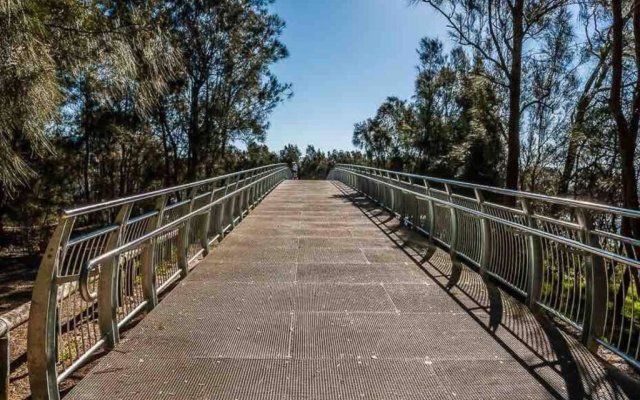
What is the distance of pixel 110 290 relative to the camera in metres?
3.96

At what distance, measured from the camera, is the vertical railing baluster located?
4977mm

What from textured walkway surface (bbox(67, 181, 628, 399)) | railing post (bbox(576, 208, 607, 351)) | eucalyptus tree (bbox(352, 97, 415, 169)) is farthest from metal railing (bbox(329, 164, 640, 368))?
eucalyptus tree (bbox(352, 97, 415, 169))

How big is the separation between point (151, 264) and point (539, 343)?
365cm

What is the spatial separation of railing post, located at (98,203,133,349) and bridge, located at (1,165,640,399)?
1 centimetres

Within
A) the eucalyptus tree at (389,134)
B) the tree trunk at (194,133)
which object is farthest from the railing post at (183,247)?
the eucalyptus tree at (389,134)

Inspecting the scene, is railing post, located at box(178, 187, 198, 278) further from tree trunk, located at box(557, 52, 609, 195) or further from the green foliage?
tree trunk, located at box(557, 52, 609, 195)

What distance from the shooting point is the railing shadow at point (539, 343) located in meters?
3.40

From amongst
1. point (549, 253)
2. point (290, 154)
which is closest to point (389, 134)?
point (290, 154)

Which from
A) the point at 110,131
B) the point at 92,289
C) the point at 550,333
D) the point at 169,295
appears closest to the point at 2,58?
the point at 92,289

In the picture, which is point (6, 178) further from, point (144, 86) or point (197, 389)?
point (197, 389)

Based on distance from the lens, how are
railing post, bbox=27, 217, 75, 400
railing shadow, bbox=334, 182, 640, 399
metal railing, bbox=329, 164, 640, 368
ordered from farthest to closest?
metal railing, bbox=329, 164, 640, 368, railing shadow, bbox=334, 182, 640, 399, railing post, bbox=27, 217, 75, 400

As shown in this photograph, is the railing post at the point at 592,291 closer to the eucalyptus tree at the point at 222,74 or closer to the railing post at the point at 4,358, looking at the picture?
the railing post at the point at 4,358

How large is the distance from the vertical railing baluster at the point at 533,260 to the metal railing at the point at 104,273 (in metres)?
3.65

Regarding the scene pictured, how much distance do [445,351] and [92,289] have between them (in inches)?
135
